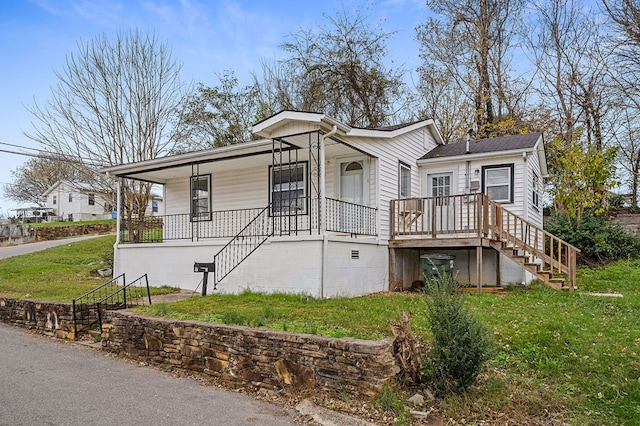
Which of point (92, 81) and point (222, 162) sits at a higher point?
point (92, 81)

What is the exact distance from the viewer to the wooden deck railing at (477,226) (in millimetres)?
10812

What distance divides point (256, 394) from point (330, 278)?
14.4 ft

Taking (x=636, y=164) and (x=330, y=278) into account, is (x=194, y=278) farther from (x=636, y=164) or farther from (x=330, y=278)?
(x=636, y=164)

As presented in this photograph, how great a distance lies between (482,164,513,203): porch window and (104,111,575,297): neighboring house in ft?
0.09

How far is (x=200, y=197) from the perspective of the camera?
14.9m

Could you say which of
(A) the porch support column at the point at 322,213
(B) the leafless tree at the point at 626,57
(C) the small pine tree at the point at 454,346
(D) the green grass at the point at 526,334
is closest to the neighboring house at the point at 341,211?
(A) the porch support column at the point at 322,213

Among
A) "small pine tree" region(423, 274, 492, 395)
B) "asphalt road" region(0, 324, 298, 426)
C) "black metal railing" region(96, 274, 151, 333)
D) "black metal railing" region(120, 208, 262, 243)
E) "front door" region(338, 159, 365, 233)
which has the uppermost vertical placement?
"front door" region(338, 159, 365, 233)

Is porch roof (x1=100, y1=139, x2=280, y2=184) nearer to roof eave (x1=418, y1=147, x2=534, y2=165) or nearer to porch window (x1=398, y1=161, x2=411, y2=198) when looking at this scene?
porch window (x1=398, y1=161, x2=411, y2=198)

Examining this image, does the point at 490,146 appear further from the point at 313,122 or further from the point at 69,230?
the point at 69,230

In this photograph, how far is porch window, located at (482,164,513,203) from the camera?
1245cm

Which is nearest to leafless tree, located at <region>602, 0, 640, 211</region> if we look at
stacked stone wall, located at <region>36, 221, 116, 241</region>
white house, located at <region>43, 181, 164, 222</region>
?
stacked stone wall, located at <region>36, 221, 116, 241</region>

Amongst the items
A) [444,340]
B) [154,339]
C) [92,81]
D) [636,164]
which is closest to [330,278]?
[154,339]

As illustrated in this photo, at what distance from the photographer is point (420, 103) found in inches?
946

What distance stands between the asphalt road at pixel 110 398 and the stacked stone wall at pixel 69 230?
2629 centimetres
